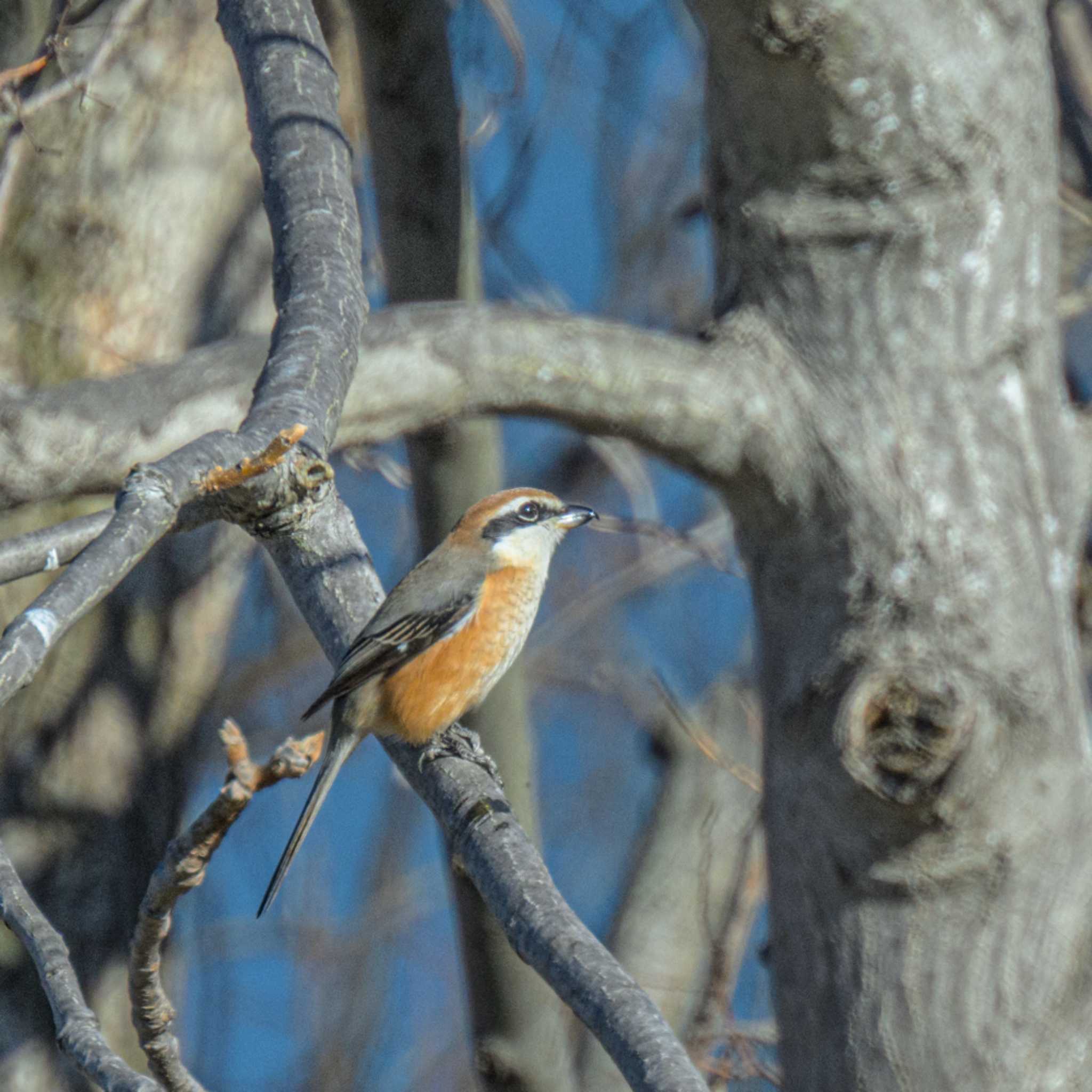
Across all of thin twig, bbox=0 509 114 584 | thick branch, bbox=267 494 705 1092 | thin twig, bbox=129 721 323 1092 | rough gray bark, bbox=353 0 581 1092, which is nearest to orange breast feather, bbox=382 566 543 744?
thick branch, bbox=267 494 705 1092

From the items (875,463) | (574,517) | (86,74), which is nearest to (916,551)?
(875,463)

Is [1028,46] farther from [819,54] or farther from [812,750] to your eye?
[812,750]

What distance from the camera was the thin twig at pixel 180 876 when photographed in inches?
63.4

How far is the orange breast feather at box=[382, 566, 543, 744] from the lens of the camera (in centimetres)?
393

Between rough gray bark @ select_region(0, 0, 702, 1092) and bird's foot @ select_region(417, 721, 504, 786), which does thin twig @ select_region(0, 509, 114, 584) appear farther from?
bird's foot @ select_region(417, 721, 504, 786)

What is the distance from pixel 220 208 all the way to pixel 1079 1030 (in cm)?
407

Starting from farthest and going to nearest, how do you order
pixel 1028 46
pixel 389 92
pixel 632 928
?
pixel 632 928 → pixel 389 92 → pixel 1028 46

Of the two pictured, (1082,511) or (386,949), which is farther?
(386,949)

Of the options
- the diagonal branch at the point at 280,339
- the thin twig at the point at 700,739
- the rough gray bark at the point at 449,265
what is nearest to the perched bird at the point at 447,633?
the rough gray bark at the point at 449,265

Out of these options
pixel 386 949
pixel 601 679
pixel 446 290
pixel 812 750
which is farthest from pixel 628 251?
pixel 812 750

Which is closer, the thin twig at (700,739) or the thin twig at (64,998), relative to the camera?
the thin twig at (64,998)

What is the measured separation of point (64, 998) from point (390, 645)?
2.19m

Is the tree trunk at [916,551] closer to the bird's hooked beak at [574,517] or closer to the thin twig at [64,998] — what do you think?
the bird's hooked beak at [574,517]

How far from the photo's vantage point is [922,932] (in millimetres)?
3229
